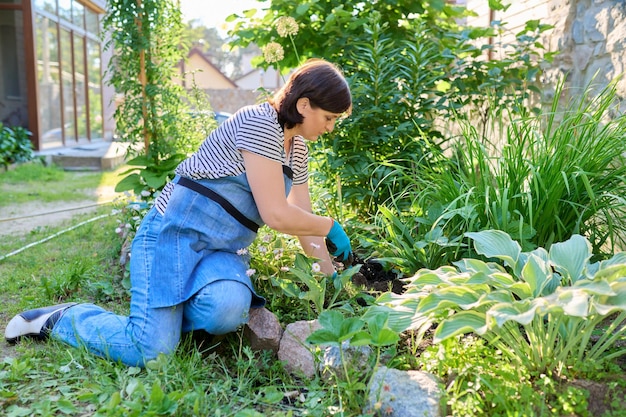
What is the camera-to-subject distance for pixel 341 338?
1591mm

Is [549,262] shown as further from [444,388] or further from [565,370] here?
[444,388]

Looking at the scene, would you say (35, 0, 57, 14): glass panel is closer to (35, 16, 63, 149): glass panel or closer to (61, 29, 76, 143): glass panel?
(35, 16, 63, 149): glass panel

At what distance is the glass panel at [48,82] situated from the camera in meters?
10.1

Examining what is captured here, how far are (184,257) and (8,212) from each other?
3.61 m

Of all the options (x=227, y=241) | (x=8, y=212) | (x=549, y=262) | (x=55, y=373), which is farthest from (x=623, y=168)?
(x=8, y=212)

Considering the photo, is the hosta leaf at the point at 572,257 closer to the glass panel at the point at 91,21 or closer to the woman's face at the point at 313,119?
the woman's face at the point at 313,119

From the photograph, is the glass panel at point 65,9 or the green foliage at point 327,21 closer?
the green foliage at point 327,21

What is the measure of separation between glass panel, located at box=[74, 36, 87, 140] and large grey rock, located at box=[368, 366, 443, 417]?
1222 cm

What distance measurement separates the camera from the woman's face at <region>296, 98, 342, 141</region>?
2.07 meters

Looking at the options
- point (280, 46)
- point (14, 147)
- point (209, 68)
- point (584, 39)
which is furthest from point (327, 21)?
point (209, 68)

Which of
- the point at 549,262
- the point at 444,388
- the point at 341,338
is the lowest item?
the point at 444,388

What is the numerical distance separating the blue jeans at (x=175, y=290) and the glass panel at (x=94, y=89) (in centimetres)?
1231

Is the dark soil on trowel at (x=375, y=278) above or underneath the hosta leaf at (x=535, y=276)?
underneath

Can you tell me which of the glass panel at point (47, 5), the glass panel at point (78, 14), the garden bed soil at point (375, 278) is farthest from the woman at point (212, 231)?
the glass panel at point (78, 14)
